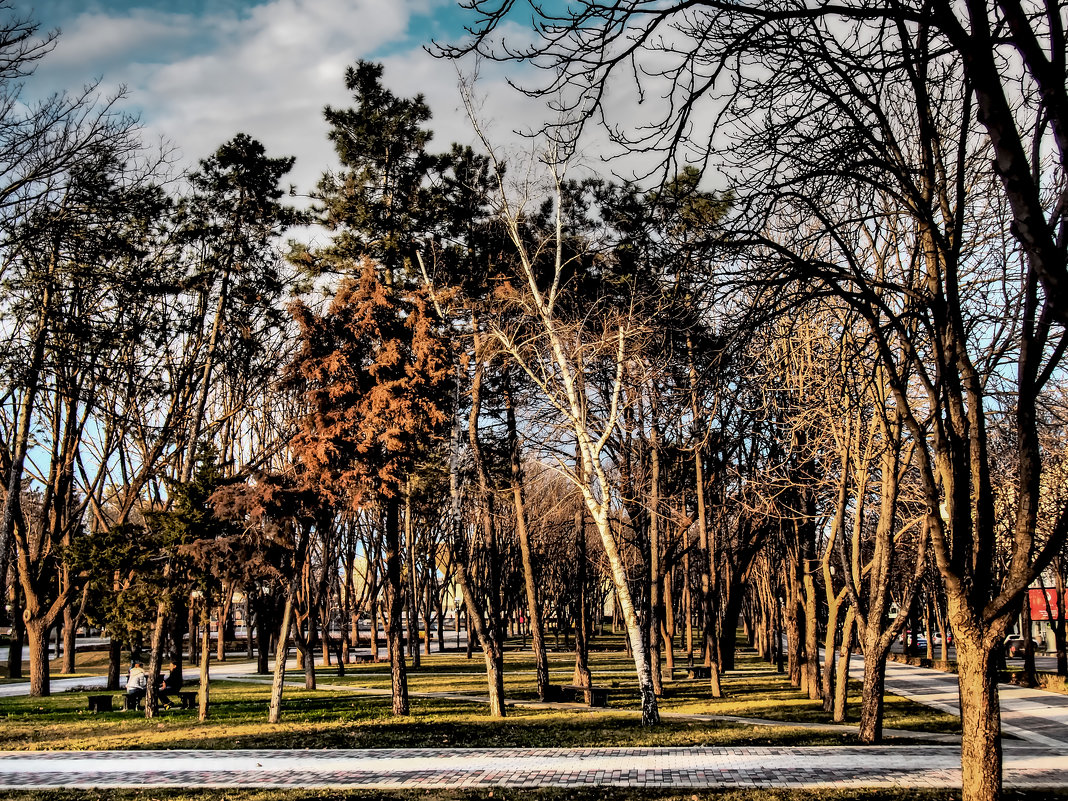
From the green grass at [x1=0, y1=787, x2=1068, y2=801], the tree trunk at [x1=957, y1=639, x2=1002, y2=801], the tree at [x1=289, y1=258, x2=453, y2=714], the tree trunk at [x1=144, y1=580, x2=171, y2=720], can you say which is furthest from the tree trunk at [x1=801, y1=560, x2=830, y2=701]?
the tree trunk at [x1=144, y1=580, x2=171, y2=720]

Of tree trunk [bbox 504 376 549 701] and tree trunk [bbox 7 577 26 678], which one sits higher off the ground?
tree trunk [bbox 504 376 549 701]

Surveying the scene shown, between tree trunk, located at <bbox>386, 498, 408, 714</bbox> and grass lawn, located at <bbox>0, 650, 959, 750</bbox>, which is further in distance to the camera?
tree trunk, located at <bbox>386, 498, 408, 714</bbox>

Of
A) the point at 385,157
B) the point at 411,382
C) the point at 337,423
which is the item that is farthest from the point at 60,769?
the point at 385,157

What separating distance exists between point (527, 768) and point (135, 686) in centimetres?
1533

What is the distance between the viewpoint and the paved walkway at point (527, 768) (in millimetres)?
11398

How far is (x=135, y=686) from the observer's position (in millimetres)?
23391

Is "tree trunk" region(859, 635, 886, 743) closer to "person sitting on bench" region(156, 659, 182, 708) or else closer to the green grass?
the green grass

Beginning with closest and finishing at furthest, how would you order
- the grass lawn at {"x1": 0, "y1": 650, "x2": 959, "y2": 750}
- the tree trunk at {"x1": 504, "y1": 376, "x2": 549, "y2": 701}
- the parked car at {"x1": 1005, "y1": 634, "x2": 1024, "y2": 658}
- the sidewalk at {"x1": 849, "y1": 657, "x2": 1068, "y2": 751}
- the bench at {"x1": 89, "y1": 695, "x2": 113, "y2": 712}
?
the grass lawn at {"x1": 0, "y1": 650, "x2": 959, "y2": 750} < the sidewalk at {"x1": 849, "y1": 657, "x2": 1068, "y2": 751} < the bench at {"x1": 89, "y1": 695, "x2": 113, "y2": 712} < the tree trunk at {"x1": 504, "y1": 376, "x2": 549, "y2": 701} < the parked car at {"x1": 1005, "y1": 634, "x2": 1024, "y2": 658}

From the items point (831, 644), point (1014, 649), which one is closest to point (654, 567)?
point (831, 644)

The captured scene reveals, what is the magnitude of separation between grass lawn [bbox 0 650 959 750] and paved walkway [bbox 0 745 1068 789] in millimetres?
1278

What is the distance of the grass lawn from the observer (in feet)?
52.2

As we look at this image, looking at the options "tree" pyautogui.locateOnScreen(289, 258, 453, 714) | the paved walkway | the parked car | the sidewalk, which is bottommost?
the parked car

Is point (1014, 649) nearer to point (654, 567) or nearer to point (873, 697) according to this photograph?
point (654, 567)

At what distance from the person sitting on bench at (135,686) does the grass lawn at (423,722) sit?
43 cm
